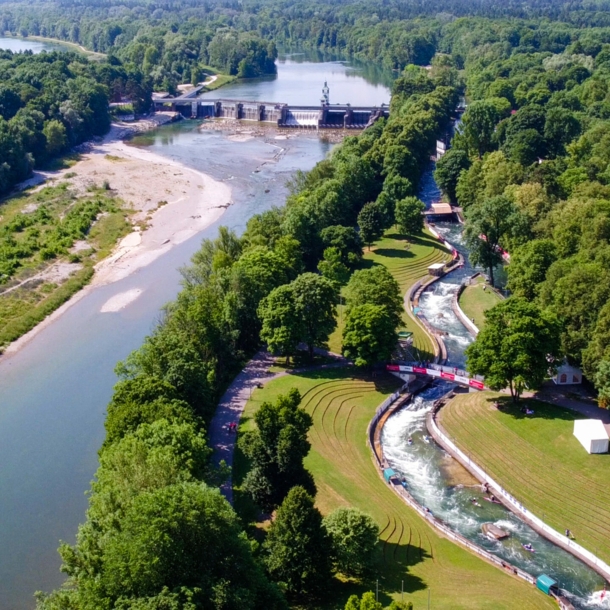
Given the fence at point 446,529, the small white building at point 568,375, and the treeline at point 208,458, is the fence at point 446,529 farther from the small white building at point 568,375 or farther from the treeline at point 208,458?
the small white building at point 568,375

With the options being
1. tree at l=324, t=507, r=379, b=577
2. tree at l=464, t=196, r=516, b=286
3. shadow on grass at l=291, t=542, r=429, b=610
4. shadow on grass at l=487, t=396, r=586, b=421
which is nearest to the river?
shadow on grass at l=291, t=542, r=429, b=610

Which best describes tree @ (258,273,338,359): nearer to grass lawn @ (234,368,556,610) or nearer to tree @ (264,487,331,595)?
grass lawn @ (234,368,556,610)

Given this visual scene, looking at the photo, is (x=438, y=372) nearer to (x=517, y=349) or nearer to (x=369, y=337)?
(x=369, y=337)

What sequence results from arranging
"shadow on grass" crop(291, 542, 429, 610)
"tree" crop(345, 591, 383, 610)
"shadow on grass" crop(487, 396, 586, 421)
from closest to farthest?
1. "tree" crop(345, 591, 383, 610)
2. "shadow on grass" crop(291, 542, 429, 610)
3. "shadow on grass" crop(487, 396, 586, 421)

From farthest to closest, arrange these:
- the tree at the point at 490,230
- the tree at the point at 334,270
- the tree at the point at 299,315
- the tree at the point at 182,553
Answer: the tree at the point at 490,230
the tree at the point at 334,270
the tree at the point at 299,315
the tree at the point at 182,553

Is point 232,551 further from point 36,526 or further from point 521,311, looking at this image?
point 521,311

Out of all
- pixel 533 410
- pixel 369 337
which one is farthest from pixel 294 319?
pixel 533 410

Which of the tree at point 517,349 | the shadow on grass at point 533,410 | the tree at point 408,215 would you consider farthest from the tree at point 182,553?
the tree at point 408,215
